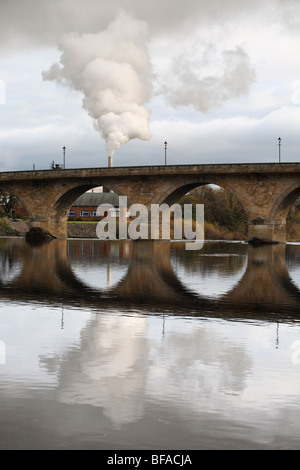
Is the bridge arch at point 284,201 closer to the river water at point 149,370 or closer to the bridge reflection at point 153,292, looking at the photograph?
the bridge reflection at point 153,292

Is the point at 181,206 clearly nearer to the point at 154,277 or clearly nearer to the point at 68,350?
the point at 154,277

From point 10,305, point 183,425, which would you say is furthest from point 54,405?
point 10,305

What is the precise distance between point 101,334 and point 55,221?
149ft

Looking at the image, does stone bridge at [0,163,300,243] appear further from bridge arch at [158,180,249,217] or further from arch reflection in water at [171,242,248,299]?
arch reflection in water at [171,242,248,299]

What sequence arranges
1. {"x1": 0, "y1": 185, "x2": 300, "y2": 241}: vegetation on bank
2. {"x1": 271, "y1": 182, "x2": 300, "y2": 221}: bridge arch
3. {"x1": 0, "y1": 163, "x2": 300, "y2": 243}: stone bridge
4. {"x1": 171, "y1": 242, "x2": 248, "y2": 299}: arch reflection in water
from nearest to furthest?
1. {"x1": 171, "y1": 242, "x2": 248, "y2": 299}: arch reflection in water
2. {"x1": 271, "y1": 182, "x2": 300, "y2": 221}: bridge arch
3. {"x1": 0, "y1": 163, "x2": 300, "y2": 243}: stone bridge
4. {"x1": 0, "y1": 185, "x2": 300, "y2": 241}: vegetation on bank

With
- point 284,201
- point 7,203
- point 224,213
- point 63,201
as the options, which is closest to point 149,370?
point 284,201

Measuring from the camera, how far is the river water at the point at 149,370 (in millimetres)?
4949

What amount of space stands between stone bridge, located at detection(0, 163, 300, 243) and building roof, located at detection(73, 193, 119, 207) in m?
31.8

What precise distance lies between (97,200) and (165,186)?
42.4m

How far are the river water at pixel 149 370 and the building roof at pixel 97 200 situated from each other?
73.2 m

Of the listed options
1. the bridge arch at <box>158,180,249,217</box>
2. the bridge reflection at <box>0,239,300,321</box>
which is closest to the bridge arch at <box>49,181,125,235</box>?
the bridge arch at <box>158,180,249,217</box>

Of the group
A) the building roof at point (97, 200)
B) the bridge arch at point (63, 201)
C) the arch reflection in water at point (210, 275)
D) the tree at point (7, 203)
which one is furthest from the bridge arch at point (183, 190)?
the tree at point (7, 203)

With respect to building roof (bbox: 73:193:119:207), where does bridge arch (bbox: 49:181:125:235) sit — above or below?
below

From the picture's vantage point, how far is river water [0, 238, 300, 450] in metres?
4.95
